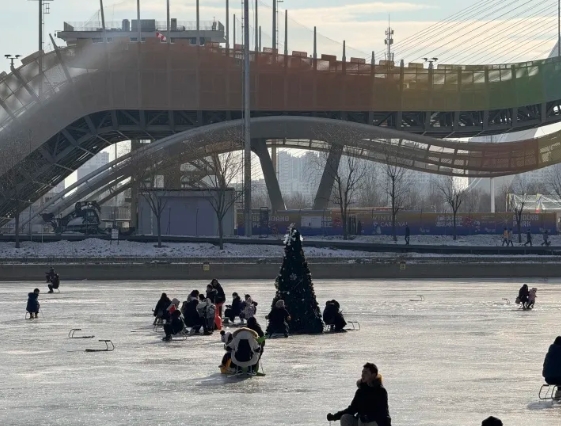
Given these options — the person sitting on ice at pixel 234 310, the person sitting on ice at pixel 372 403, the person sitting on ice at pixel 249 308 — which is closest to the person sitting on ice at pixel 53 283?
the person sitting on ice at pixel 234 310

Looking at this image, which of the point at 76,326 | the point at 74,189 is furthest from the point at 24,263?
the point at 74,189

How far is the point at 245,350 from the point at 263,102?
7861cm

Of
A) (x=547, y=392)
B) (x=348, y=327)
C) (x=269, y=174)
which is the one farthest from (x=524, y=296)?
(x=269, y=174)

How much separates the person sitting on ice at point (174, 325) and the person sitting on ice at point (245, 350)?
7.67 m

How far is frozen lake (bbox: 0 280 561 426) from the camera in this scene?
20.5m

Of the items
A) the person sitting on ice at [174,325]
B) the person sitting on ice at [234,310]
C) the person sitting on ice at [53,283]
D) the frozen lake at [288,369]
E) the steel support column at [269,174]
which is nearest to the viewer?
the frozen lake at [288,369]

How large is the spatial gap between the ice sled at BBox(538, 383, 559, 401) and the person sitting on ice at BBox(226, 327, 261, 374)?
518cm

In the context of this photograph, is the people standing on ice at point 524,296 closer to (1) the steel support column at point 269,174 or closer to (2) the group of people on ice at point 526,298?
(2) the group of people on ice at point 526,298

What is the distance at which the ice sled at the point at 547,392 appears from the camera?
22230 millimetres

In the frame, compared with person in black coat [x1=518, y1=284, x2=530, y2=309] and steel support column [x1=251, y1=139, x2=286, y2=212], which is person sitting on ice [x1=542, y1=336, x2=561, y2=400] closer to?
person in black coat [x1=518, y1=284, x2=530, y2=309]

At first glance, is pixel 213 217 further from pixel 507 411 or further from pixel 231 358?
pixel 507 411

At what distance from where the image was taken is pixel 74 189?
101 meters

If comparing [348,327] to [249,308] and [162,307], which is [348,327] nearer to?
[249,308]

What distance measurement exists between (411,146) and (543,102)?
39.7 ft
